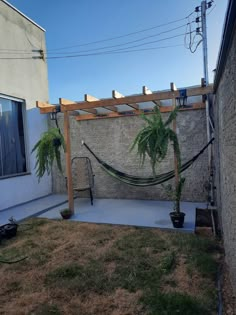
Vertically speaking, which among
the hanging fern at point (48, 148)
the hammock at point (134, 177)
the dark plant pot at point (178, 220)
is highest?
the hanging fern at point (48, 148)

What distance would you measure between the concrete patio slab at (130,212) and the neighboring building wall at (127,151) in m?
0.29

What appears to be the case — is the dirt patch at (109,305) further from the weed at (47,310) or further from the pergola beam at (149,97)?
the pergola beam at (149,97)

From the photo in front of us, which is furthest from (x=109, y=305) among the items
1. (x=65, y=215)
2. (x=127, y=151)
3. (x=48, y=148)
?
(x=127, y=151)

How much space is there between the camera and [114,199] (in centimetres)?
578

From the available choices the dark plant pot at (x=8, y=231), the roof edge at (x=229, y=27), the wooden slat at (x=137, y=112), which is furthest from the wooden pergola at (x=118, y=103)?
the roof edge at (x=229, y=27)

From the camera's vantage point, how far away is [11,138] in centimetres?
544

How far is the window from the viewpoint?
520 centimetres

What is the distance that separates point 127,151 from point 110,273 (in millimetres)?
3552

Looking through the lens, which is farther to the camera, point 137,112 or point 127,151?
point 127,151

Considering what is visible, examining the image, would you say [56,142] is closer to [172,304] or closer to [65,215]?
[65,215]

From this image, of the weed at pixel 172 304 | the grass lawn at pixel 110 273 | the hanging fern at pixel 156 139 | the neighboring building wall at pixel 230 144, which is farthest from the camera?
the hanging fern at pixel 156 139

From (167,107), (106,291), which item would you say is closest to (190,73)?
(167,107)

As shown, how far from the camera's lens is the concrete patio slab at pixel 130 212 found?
12.7ft

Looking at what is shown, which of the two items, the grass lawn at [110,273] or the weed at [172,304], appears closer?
the weed at [172,304]
